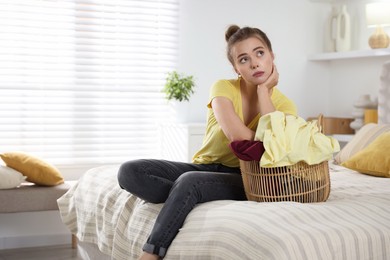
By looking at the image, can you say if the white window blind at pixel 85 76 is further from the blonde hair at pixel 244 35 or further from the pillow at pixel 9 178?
the blonde hair at pixel 244 35

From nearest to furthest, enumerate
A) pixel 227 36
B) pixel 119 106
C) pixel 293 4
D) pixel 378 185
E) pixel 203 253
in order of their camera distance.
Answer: pixel 203 253
pixel 227 36
pixel 378 185
pixel 119 106
pixel 293 4

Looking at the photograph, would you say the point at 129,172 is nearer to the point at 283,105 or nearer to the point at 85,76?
the point at 283,105

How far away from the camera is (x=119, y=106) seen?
4527 mm

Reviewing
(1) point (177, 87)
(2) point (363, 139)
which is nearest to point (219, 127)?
(2) point (363, 139)

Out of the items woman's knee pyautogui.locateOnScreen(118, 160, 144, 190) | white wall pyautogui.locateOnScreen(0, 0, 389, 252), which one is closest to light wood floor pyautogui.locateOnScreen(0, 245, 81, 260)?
white wall pyautogui.locateOnScreen(0, 0, 389, 252)

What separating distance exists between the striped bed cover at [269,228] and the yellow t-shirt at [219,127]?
0.32m

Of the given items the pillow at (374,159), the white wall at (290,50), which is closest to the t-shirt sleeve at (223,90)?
the pillow at (374,159)

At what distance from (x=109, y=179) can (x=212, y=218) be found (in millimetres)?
1057

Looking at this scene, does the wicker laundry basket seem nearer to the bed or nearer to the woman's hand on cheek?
the bed

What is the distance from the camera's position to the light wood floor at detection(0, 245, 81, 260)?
12.6 ft

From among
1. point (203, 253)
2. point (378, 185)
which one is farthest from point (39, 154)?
point (203, 253)

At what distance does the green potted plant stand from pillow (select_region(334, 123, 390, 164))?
1.17m

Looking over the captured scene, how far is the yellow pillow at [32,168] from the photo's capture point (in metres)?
3.77

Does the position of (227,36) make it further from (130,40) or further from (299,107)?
(299,107)
